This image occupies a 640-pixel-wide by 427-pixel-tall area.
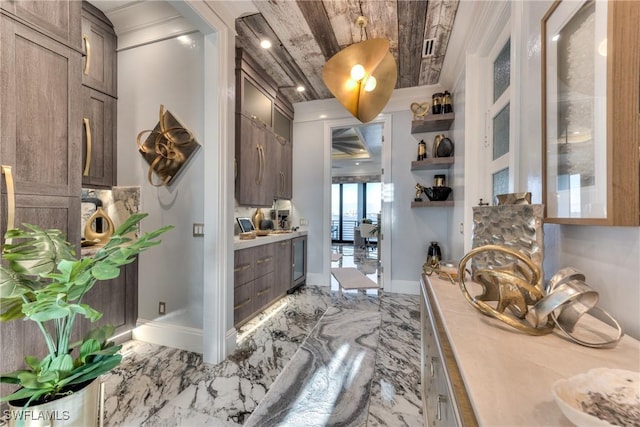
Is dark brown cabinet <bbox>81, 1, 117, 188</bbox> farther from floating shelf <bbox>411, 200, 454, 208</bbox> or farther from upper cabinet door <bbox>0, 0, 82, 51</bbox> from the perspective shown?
floating shelf <bbox>411, 200, 454, 208</bbox>

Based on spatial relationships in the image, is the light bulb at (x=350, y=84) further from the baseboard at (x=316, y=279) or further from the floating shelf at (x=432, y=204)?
the baseboard at (x=316, y=279)

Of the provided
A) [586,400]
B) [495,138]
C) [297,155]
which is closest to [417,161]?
[495,138]

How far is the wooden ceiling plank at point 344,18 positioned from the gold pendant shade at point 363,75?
2.33ft

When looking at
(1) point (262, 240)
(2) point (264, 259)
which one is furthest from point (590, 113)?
(2) point (264, 259)

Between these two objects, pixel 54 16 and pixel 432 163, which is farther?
pixel 432 163

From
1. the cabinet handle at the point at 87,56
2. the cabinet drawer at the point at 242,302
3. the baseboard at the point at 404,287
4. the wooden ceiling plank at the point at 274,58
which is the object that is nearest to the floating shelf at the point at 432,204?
the baseboard at the point at 404,287

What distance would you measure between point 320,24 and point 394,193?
2.31 meters

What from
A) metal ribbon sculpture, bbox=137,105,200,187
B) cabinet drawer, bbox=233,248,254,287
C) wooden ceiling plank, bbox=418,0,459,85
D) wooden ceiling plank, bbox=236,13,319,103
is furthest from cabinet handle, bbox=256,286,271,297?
wooden ceiling plank, bbox=418,0,459,85

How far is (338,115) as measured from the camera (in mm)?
3992

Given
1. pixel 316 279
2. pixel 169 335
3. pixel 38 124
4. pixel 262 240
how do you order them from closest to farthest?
pixel 38 124 → pixel 169 335 → pixel 262 240 → pixel 316 279

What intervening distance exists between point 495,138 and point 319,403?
7.37 ft

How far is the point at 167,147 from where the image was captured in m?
2.12

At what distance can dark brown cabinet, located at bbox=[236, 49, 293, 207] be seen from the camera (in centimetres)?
278

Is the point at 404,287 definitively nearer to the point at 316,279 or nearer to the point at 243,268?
the point at 316,279
